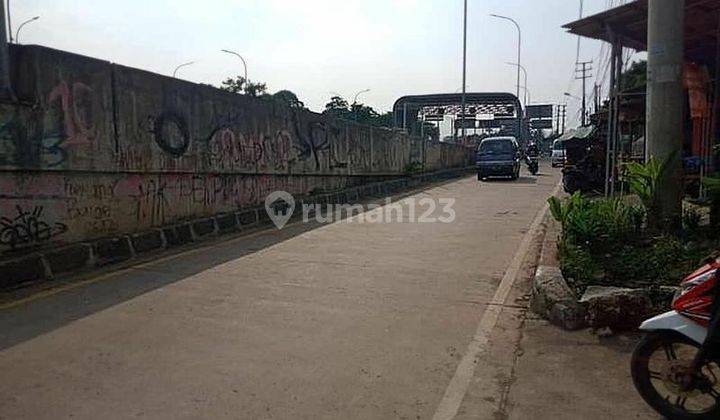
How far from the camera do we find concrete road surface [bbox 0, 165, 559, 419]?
3850 mm

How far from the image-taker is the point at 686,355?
12.1ft

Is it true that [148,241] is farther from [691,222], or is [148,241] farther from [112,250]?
[691,222]

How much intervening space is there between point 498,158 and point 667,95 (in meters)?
20.1

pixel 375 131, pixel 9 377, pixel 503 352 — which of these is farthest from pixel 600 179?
pixel 9 377

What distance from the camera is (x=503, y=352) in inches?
196

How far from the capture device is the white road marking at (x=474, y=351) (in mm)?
3889

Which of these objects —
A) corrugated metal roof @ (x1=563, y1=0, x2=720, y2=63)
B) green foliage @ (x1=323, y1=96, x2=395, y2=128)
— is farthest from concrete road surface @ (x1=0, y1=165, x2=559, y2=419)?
green foliage @ (x1=323, y1=96, x2=395, y2=128)

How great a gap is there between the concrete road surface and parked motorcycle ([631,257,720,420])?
0.97 metres

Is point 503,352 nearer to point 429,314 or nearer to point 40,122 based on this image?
point 429,314

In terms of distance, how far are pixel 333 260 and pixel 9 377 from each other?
4.96 meters

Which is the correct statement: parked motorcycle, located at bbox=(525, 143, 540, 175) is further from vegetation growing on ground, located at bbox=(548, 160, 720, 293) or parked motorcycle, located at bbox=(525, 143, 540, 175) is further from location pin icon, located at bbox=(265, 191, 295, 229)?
vegetation growing on ground, located at bbox=(548, 160, 720, 293)

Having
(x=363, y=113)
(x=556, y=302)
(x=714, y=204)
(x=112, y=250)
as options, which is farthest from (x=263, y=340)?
(x=363, y=113)

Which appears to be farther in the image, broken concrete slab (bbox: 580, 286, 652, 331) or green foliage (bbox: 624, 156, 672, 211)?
green foliage (bbox: 624, 156, 672, 211)

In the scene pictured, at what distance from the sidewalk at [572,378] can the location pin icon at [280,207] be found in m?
7.94
